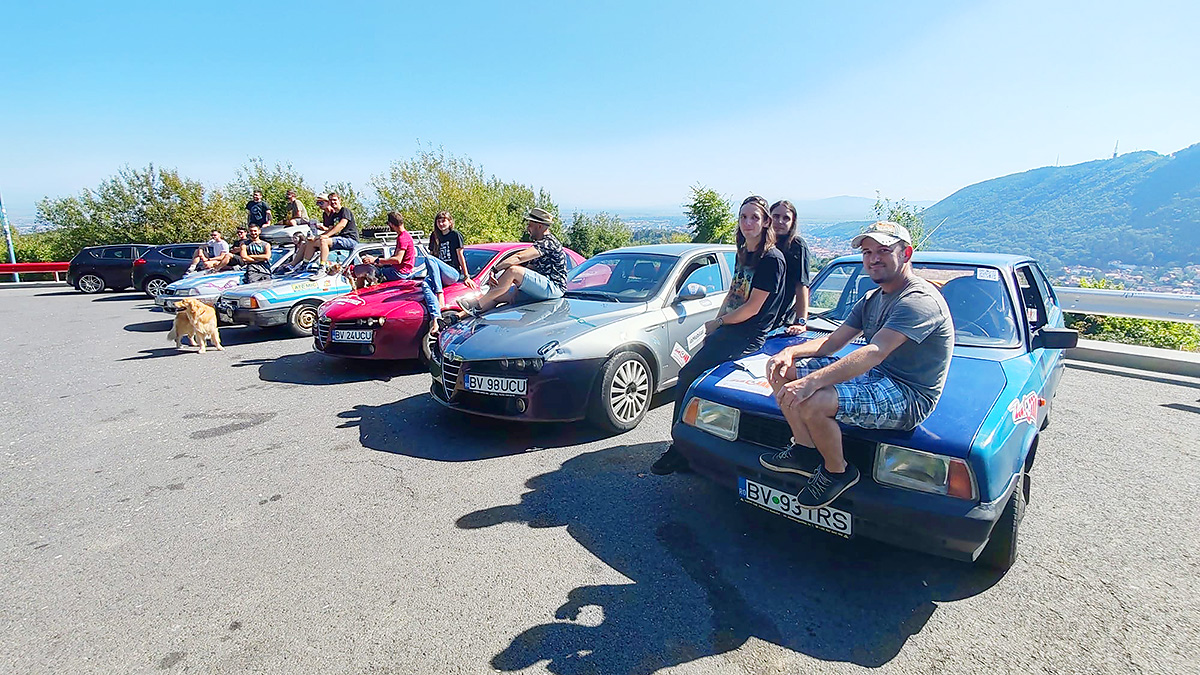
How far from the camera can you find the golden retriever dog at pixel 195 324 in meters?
7.61

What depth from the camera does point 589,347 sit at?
418cm

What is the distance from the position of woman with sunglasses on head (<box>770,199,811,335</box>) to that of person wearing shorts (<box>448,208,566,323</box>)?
2342mm

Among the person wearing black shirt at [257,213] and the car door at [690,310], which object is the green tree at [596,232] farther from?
the car door at [690,310]

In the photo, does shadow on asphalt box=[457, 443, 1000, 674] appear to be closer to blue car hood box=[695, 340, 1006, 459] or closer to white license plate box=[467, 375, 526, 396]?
blue car hood box=[695, 340, 1006, 459]

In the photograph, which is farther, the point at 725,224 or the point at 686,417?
the point at 725,224

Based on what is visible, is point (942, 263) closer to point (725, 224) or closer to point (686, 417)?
point (686, 417)

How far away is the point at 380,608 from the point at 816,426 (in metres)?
2.11

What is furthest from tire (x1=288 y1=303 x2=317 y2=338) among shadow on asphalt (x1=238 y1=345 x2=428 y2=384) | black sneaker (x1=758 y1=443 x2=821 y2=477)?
black sneaker (x1=758 y1=443 x2=821 y2=477)

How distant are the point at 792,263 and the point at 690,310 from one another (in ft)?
4.62

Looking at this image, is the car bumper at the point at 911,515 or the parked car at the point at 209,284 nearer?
the car bumper at the point at 911,515

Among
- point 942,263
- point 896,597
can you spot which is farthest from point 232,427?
point 942,263

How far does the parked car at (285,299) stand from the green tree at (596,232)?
40.8 m

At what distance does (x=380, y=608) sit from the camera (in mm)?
2379

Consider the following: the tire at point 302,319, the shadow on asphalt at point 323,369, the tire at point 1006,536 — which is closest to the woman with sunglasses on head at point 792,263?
the tire at point 1006,536
